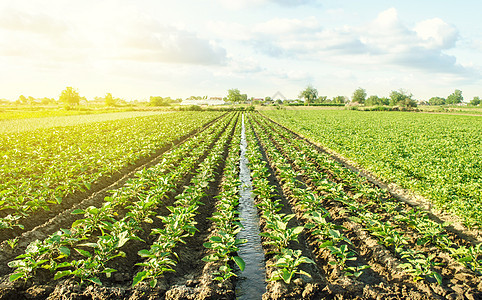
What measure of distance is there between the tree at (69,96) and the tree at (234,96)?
6329 cm

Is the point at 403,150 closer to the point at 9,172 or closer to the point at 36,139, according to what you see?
the point at 9,172

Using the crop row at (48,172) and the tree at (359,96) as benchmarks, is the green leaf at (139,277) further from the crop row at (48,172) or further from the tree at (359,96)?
the tree at (359,96)

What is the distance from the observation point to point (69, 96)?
358 feet

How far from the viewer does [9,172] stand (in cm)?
904

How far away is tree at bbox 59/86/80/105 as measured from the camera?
4269 inches

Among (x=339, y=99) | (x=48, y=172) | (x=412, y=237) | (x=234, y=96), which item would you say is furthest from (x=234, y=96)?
(x=412, y=237)

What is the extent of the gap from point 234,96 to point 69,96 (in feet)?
221

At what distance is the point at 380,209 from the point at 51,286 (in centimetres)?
649

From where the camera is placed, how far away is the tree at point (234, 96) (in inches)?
5256

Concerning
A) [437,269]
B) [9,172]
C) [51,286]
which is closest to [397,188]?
[437,269]

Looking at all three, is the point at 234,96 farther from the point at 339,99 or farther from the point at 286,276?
the point at 286,276

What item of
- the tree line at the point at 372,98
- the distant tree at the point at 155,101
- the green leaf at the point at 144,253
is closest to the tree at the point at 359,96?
the tree line at the point at 372,98

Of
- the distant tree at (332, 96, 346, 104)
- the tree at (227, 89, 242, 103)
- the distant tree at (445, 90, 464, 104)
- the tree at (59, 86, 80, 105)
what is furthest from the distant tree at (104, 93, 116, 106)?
the distant tree at (445, 90, 464, 104)

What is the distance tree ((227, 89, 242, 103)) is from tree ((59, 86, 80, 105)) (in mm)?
63292
